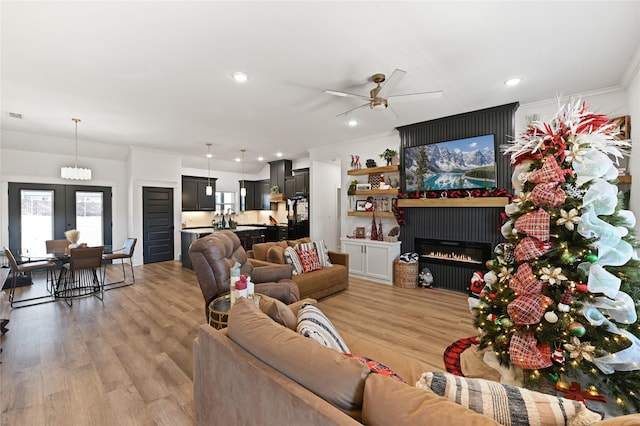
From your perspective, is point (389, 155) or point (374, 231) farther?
point (374, 231)

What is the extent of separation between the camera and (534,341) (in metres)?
1.77

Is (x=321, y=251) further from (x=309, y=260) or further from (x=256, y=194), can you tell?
(x=256, y=194)

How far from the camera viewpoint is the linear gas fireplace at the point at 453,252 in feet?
14.2

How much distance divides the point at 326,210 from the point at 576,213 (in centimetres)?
581

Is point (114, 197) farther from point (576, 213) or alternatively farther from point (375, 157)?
point (576, 213)

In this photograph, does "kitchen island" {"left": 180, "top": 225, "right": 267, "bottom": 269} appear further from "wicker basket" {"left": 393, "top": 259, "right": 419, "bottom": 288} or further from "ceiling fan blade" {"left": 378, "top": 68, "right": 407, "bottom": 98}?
"ceiling fan blade" {"left": 378, "top": 68, "right": 407, "bottom": 98}

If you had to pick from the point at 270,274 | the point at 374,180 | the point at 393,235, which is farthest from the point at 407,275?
the point at 270,274

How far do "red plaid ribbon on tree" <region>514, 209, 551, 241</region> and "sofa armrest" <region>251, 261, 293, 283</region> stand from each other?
2.45m

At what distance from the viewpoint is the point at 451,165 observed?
4.48 m

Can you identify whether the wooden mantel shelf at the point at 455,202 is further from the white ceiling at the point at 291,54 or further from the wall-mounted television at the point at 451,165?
the white ceiling at the point at 291,54

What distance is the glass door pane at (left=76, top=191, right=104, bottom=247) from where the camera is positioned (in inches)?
253

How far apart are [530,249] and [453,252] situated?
3.06 m

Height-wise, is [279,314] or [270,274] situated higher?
[279,314]

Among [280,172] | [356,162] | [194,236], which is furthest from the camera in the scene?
[280,172]
